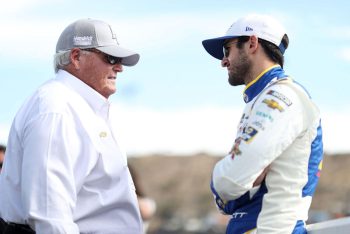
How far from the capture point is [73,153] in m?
5.18

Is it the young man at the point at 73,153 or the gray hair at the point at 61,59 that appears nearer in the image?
the young man at the point at 73,153

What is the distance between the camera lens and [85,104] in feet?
17.9

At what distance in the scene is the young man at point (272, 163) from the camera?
15.7 feet

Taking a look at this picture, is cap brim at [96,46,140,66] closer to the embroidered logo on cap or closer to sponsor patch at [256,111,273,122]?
the embroidered logo on cap

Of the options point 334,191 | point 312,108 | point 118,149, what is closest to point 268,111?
point 312,108

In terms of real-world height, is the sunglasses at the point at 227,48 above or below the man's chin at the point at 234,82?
above

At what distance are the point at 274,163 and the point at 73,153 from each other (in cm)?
108

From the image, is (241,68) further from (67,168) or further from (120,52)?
(67,168)

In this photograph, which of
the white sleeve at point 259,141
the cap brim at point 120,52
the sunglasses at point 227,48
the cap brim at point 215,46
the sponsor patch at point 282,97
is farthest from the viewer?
the cap brim at point 120,52

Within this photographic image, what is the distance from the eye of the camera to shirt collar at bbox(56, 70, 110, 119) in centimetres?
552

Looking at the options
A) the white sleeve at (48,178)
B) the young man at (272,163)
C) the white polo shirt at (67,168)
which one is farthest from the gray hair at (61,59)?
the young man at (272,163)

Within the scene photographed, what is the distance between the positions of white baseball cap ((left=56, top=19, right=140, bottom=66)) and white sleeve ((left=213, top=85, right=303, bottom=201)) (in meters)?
1.06

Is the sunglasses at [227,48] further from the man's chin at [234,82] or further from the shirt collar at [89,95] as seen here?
the shirt collar at [89,95]

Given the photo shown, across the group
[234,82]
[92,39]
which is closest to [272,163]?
[234,82]
